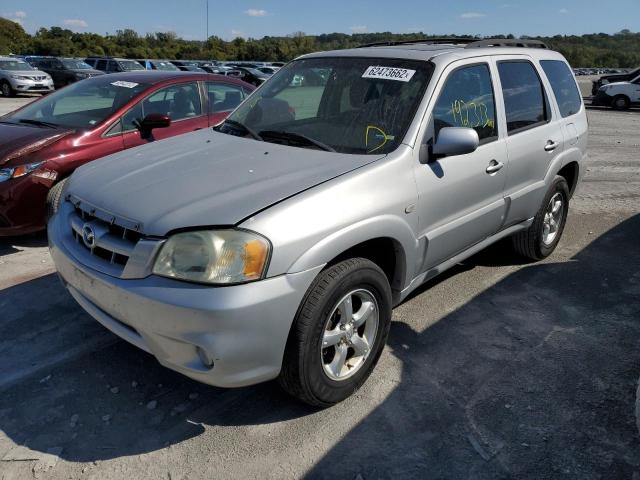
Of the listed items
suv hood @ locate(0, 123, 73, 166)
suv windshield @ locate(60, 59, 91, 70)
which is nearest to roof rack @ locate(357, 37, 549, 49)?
suv hood @ locate(0, 123, 73, 166)

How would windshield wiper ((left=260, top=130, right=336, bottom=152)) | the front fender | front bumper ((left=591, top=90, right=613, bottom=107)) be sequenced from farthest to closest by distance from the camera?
front bumper ((left=591, top=90, right=613, bottom=107)), windshield wiper ((left=260, top=130, right=336, bottom=152)), the front fender

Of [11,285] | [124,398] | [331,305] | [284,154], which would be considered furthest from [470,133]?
[11,285]

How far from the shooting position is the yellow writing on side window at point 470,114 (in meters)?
3.44

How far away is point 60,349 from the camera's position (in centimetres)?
330

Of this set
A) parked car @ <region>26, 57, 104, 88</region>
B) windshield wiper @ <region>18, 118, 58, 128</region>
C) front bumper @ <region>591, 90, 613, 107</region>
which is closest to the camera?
windshield wiper @ <region>18, 118, 58, 128</region>

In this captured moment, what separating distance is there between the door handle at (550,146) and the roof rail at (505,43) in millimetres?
858

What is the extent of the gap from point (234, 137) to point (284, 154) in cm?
62

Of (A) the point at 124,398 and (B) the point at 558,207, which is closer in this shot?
(A) the point at 124,398

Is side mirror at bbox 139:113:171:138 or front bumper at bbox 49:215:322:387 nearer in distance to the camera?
front bumper at bbox 49:215:322:387

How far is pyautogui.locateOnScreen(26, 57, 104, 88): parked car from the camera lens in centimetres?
2457

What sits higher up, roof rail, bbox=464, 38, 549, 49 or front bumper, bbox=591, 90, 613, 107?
roof rail, bbox=464, 38, 549, 49

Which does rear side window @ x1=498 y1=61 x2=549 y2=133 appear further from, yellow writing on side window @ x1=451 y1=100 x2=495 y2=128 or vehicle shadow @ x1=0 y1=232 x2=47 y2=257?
vehicle shadow @ x1=0 y1=232 x2=47 y2=257

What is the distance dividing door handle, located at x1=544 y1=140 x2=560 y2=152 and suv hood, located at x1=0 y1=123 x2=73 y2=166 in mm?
4225

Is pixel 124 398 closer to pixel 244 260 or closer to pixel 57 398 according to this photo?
pixel 57 398
